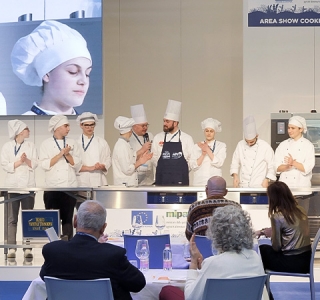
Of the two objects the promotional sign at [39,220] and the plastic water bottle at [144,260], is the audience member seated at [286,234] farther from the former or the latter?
the promotional sign at [39,220]

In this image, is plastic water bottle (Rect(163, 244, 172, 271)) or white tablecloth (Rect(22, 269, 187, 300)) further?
plastic water bottle (Rect(163, 244, 172, 271))

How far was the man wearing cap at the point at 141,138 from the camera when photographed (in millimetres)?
6965

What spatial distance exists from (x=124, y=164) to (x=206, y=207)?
2.96 meters

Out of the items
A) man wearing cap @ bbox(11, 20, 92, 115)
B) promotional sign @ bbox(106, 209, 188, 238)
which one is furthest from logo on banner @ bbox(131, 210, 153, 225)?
man wearing cap @ bbox(11, 20, 92, 115)

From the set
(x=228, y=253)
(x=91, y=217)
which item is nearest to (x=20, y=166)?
(x=91, y=217)

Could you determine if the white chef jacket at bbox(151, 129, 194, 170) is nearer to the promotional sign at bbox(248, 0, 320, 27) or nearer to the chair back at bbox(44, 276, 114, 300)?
the promotional sign at bbox(248, 0, 320, 27)

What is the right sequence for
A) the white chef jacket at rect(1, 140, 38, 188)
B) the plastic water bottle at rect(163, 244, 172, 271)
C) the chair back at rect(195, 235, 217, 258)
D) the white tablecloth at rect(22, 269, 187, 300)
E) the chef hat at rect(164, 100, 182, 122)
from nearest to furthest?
the white tablecloth at rect(22, 269, 187, 300) → the plastic water bottle at rect(163, 244, 172, 271) → the chair back at rect(195, 235, 217, 258) → the white chef jacket at rect(1, 140, 38, 188) → the chef hat at rect(164, 100, 182, 122)

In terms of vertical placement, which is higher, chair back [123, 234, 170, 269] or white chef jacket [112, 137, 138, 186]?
white chef jacket [112, 137, 138, 186]

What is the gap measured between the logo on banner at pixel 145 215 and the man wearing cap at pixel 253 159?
1.23 m

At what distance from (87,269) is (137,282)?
22 cm

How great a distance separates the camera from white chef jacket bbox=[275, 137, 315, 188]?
6535mm

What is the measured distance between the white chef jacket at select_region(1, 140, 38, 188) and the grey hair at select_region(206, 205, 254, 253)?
14.4 feet

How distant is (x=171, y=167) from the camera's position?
6.56 m

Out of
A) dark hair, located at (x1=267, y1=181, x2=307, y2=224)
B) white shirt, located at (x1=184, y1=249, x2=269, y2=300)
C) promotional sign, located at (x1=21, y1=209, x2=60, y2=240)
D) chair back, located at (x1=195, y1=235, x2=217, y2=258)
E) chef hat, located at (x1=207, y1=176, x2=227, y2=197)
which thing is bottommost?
promotional sign, located at (x1=21, y1=209, x2=60, y2=240)
